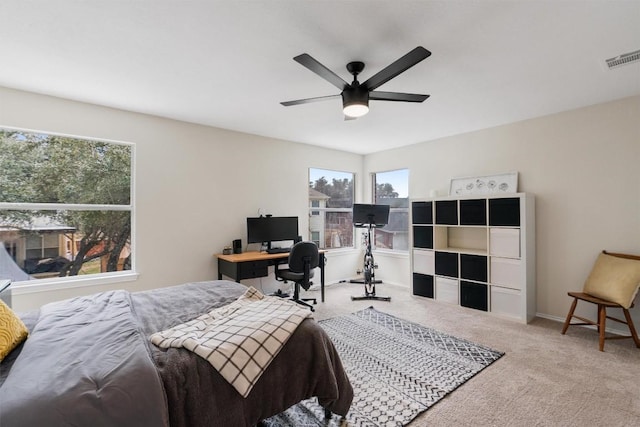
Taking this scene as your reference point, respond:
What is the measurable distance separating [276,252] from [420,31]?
3108mm

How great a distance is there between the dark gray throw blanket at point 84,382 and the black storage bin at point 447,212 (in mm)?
3866

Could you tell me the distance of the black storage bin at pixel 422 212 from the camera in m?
4.38

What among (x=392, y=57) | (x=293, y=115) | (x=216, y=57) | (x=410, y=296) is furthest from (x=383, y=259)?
(x=216, y=57)

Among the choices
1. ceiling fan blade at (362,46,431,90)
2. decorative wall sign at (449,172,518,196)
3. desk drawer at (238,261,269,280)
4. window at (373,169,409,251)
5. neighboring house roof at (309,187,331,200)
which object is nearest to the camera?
ceiling fan blade at (362,46,431,90)

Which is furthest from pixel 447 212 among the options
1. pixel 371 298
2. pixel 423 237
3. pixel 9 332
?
pixel 9 332

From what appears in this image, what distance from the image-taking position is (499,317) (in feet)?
11.8

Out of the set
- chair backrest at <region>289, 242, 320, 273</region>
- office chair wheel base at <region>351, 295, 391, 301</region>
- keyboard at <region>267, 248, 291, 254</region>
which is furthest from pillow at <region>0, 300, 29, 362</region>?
office chair wheel base at <region>351, 295, 391, 301</region>

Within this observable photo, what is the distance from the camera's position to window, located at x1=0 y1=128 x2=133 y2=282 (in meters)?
2.84

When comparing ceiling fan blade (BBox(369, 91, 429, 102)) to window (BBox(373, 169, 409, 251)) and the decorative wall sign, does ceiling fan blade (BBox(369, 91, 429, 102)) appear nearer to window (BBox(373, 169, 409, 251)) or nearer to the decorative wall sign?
the decorative wall sign

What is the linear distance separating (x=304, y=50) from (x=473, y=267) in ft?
10.9

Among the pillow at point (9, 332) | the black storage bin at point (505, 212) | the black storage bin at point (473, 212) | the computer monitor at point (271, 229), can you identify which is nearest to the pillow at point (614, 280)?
the black storage bin at point (505, 212)

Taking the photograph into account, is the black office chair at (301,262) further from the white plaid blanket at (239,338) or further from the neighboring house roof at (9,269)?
the neighboring house roof at (9,269)

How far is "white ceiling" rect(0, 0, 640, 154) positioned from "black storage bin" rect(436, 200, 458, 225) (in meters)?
1.30

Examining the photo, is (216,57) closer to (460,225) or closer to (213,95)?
(213,95)
